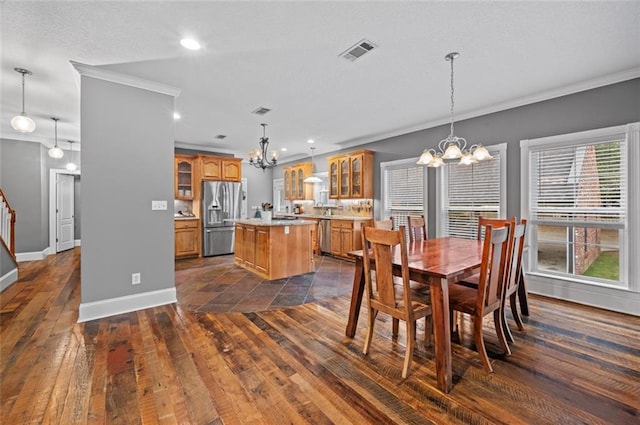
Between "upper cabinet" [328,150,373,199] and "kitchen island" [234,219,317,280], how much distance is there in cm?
181

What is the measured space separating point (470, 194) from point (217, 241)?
5242 millimetres

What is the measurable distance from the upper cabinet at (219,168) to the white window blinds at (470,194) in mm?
4691

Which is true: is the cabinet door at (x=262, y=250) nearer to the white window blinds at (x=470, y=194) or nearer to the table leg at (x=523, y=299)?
the white window blinds at (x=470, y=194)

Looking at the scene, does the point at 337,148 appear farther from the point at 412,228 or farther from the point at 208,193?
the point at 412,228

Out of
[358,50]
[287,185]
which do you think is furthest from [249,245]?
[287,185]

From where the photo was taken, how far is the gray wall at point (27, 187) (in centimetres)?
589

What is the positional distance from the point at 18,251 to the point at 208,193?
13.0ft

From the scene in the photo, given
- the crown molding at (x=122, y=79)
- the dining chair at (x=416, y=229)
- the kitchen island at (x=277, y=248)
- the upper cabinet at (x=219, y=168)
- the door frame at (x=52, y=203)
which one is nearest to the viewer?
the crown molding at (x=122, y=79)

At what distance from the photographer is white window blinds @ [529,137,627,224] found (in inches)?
130

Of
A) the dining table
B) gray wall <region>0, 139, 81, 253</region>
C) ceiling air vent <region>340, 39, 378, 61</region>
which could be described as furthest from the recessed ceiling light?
gray wall <region>0, 139, 81, 253</region>

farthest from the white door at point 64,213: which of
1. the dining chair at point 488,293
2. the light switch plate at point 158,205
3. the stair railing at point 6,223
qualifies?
the dining chair at point 488,293

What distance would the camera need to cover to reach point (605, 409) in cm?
173

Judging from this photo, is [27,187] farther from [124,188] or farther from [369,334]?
[369,334]

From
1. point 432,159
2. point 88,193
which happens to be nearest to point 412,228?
point 432,159
